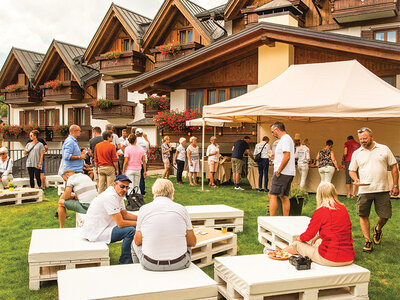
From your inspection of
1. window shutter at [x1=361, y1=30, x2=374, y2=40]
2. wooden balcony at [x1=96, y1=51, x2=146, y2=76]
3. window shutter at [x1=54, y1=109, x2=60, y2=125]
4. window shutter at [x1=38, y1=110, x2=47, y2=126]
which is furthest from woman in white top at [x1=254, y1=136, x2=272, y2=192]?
window shutter at [x1=38, y1=110, x2=47, y2=126]

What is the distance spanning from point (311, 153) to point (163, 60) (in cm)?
1227

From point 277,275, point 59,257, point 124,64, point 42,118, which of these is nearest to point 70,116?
point 42,118

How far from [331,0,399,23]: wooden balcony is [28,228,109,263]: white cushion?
1556 centimetres

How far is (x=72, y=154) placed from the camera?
8.04 meters

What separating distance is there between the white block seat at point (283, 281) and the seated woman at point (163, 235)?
50cm

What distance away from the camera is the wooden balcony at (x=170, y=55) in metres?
22.0

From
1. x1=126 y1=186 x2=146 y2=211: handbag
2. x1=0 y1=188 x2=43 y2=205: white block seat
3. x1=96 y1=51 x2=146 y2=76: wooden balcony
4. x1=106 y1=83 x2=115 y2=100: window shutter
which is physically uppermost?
x1=96 y1=51 x2=146 y2=76: wooden balcony

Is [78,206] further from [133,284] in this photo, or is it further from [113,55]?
[113,55]

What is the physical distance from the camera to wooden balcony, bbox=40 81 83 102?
2762cm

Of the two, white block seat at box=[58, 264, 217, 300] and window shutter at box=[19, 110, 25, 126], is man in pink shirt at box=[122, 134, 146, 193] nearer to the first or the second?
white block seat at box=[58, 264, 217, 300]

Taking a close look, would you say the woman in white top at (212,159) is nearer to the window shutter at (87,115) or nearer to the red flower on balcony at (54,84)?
the window shutter at (87,115)

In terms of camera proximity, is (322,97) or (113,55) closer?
(322,97)

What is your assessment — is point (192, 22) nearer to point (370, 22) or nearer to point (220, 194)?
point (370, 22)

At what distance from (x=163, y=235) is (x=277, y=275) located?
46.5 inches
